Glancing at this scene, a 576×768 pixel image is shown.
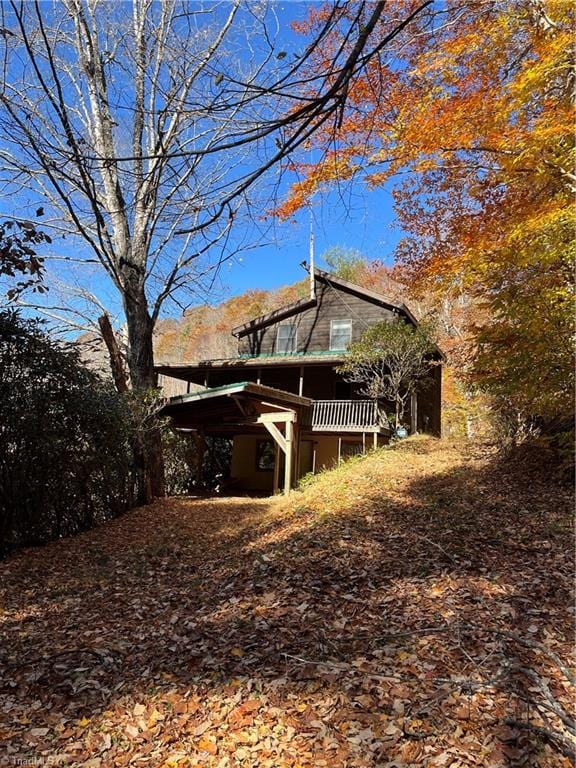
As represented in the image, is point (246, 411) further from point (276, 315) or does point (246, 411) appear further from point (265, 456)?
point (276, 315)

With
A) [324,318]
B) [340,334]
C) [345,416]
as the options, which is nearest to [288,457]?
[345,416]

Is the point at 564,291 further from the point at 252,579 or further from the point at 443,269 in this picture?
the point at 252,579

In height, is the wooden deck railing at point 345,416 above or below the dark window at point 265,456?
above

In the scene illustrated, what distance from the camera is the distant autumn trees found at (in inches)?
251

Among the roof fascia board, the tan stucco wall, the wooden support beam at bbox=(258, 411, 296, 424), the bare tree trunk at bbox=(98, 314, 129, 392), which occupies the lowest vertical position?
the tan stucco wall

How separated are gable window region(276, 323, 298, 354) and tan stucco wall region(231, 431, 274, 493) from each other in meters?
3.91

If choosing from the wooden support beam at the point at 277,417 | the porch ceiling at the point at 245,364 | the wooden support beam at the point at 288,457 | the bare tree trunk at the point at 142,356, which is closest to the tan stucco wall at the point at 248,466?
the porch ceiling at the point at 245,364

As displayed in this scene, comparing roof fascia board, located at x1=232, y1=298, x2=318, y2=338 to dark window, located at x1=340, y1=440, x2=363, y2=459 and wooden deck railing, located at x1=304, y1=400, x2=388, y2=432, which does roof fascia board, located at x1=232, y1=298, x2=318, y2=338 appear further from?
Answer: dark window, located at x1=340, y1=440, x2=363, y2=459

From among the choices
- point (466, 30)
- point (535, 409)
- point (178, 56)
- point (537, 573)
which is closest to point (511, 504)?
point (535, 409)

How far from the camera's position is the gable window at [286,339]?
66.2ft

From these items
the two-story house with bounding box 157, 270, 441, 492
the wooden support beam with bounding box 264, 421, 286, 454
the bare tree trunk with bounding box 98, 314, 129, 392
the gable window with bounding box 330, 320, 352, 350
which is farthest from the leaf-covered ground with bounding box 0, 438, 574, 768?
the gable window with bounding box 330, 320, 352, 350

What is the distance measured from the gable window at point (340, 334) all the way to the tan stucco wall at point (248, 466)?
4.68 meters

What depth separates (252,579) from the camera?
503 centimetres

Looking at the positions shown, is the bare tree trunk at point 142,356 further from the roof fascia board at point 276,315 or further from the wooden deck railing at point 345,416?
the roof fascia board at point 276,315
